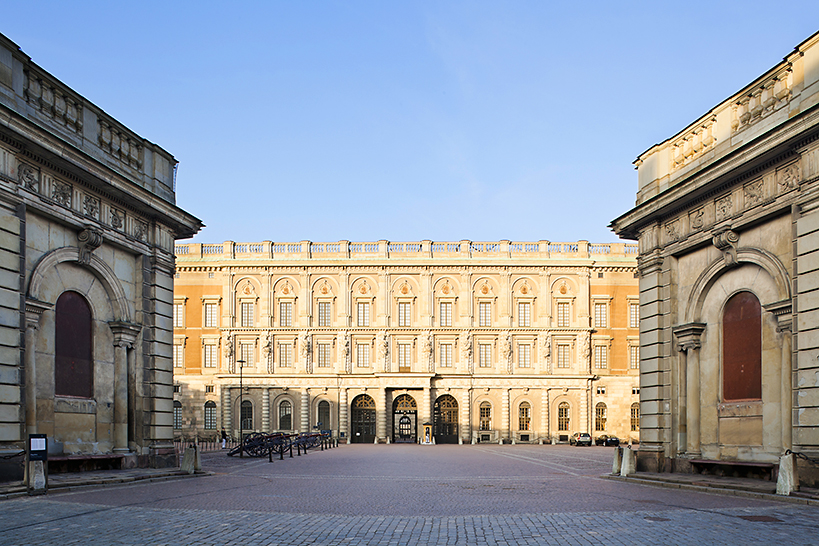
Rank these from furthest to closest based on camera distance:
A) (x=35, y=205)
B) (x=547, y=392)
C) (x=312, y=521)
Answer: (x=547, y=392) < (x=35, y=205) < (x=312, y=521)

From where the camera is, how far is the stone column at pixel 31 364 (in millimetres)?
19844

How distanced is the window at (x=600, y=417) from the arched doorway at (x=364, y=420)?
2045 cm

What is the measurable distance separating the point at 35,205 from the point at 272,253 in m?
51.9

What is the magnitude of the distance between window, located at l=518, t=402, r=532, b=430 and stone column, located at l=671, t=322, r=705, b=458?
4731 centimetres

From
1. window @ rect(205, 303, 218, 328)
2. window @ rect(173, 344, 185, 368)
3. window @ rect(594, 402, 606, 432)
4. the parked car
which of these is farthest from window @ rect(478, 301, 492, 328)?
window @ rect(173, 344, 185, 368)

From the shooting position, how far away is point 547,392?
6975cm

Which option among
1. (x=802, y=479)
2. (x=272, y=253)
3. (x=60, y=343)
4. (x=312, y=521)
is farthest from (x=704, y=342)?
(x=272, y=253)

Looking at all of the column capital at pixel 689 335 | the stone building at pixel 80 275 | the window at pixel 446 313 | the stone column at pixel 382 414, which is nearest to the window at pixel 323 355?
the stone column at pixel 382 414

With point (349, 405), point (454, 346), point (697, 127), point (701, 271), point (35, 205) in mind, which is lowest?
point (349, 405)

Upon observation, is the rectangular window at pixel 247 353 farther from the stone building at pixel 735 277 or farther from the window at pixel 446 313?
the stone building at pixel 735 277

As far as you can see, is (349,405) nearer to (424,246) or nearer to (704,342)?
(424,246)

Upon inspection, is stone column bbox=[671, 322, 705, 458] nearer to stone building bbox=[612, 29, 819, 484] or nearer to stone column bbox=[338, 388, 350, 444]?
stone building bbox=[612, 29, 819, 484]

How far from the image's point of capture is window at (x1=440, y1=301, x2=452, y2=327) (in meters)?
70.8

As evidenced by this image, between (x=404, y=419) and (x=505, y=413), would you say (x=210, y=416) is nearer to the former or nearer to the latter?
(x=404, y=419)
